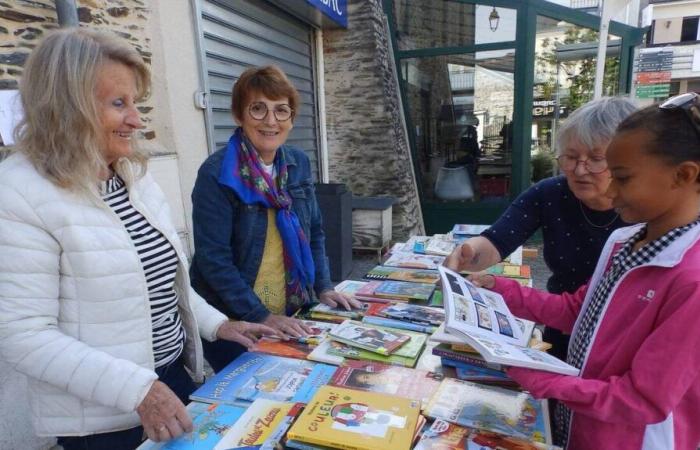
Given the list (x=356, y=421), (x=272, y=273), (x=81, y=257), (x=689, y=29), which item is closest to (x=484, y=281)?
(x=356, y=421)

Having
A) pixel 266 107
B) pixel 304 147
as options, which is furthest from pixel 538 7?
pixel 266 107

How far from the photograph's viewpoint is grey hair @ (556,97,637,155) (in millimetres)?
1522

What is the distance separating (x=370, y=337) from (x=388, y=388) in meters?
0.32

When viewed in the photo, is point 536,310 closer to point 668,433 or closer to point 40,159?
point 668,433

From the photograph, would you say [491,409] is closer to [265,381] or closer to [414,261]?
[265,381]

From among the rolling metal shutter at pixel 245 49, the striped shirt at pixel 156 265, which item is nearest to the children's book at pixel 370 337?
the striped shirt at pixel 156 265

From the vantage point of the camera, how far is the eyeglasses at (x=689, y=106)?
938 millimetres

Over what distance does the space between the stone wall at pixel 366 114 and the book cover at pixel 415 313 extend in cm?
455

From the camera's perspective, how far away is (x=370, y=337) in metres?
1.60

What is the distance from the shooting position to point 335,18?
5.63 meters

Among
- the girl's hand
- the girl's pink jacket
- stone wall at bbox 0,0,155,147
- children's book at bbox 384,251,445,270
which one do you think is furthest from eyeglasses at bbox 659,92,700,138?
stone wall at bbox 0,0,155,147

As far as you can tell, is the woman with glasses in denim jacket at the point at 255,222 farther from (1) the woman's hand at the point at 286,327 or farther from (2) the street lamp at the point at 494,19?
(2) the street lamp at the point at 494,19

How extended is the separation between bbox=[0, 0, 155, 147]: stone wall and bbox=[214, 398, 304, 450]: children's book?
81.0 inches

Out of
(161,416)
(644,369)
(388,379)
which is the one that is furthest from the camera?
(388,379)
